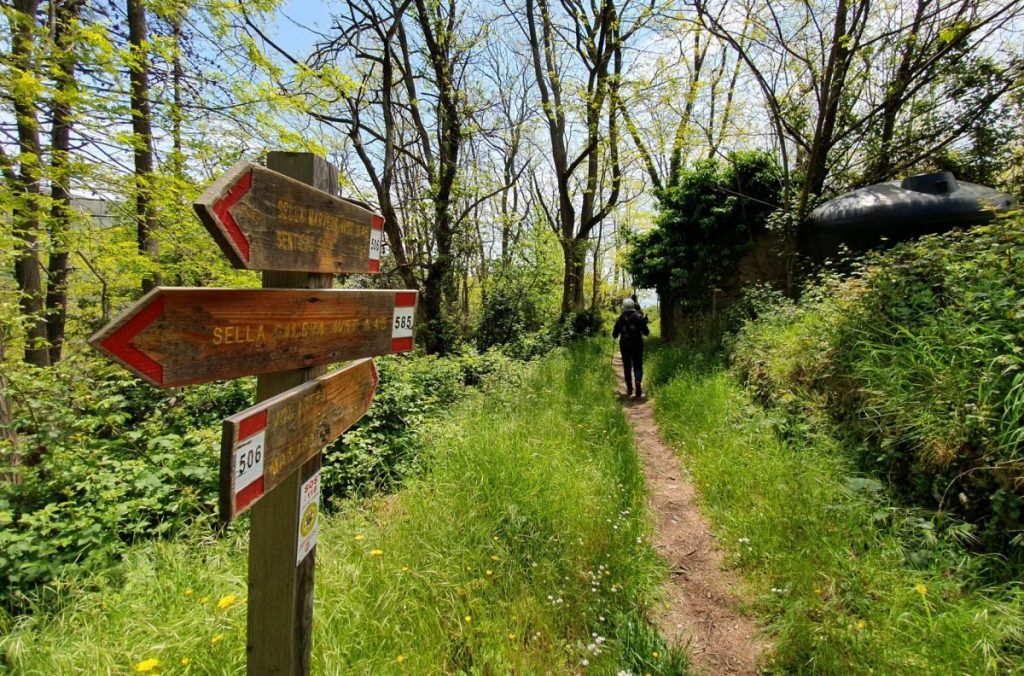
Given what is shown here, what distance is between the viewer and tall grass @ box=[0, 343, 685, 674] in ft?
6.00

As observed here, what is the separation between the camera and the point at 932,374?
114 inches

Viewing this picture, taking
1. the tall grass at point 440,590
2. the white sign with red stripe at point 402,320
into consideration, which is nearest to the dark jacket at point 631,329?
the tall grass at point 440,590

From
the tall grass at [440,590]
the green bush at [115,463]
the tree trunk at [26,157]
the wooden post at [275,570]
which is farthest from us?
the tree trunk at [26,157]

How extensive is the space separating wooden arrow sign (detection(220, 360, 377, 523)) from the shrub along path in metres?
2.18

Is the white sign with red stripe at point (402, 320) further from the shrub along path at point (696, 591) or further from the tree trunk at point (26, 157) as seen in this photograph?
the tree trunk at point (26, 157)

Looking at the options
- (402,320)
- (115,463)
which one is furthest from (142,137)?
(402,320)

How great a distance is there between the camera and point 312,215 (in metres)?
1.31

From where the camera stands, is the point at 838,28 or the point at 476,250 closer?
the point at 838,28

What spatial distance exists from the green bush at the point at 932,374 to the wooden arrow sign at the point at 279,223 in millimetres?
3399

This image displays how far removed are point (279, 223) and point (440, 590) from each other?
2.02 meters

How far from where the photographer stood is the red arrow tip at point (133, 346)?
2.59ft

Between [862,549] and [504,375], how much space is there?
4.98 metres

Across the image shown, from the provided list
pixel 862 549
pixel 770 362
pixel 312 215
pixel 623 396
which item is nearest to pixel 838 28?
pixel 770 362

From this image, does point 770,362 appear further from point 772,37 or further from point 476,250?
point 476,250
